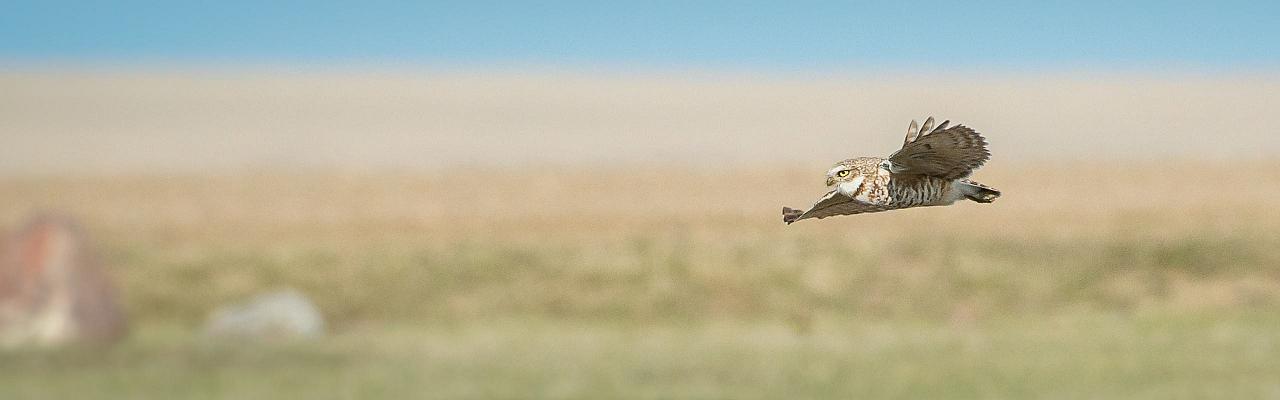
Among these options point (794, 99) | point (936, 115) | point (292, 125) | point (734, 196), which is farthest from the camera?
point (794, 99)

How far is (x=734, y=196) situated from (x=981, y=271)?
9922mm

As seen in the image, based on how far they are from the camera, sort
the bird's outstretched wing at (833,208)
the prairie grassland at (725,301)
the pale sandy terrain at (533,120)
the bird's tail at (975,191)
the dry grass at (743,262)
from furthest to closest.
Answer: the pale sandy terrain at (533,120)
the dry grass at (743,262)
the prairie grassland at (725,301)
the bird's tail at (975,191)
the bird's outstretched wing at (833,208)

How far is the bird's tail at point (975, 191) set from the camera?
225 centimetres

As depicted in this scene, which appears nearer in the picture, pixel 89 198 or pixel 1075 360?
pixel 1075 360

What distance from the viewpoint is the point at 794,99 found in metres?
125

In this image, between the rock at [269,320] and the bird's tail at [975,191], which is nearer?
the bird's tail at [975,191]

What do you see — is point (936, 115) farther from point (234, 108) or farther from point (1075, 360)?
point (234, 108)

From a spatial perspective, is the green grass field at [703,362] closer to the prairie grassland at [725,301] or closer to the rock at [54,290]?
the prairie grassland at [725,301]

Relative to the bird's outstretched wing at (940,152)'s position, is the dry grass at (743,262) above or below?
above

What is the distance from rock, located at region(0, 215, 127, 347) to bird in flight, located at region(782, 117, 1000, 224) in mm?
35580

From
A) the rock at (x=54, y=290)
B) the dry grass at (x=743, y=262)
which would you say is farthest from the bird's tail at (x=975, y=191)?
the dry grass at (x=743, y=262)

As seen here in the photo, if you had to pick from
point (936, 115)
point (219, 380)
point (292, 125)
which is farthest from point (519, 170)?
point (936, 115)

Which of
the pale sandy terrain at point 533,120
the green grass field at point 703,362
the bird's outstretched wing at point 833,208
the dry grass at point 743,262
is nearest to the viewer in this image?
the bird's outstretched wing at point 833,208

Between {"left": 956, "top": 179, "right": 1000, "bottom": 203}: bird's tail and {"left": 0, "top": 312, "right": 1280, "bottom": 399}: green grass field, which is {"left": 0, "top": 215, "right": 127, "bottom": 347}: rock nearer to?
{"left": 0, "top": 312, "right": 1280, "bottom": 399}: green grass field
